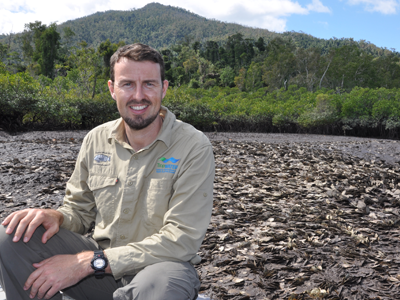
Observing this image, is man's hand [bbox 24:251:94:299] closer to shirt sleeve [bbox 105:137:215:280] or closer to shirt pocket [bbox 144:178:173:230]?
shirt sleeve [bbox 105:137:215:280]

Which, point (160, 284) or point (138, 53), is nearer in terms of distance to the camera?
point (160, 284)

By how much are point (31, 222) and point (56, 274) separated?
1.00ft

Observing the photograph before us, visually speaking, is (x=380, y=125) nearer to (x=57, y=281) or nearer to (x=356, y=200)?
(x=356, y=200)

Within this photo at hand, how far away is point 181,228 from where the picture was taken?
1737mm

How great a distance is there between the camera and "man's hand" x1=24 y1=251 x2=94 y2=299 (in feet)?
5.39

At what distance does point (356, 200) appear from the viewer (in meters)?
5.20

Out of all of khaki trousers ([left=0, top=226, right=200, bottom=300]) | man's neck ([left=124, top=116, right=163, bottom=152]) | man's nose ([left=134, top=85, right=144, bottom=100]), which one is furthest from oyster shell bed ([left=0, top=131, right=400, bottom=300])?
man's nose ([left=134, top=85, right=144, bottom=100])

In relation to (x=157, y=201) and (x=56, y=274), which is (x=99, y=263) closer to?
(x=56, y=274)

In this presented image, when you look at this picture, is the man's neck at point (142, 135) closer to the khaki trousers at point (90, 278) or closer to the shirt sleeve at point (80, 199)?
the shirt sleeve at point (80, 199)

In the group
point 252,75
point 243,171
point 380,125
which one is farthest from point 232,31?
point 243,171

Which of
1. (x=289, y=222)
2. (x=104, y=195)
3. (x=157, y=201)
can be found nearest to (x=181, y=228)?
(x=157, y=201)

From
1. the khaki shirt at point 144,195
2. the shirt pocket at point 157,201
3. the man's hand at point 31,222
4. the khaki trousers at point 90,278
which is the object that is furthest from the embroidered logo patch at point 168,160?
the man's hand at point 31,222

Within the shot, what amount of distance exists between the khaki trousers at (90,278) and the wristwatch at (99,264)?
143 millimetres

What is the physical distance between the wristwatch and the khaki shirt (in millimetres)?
39
